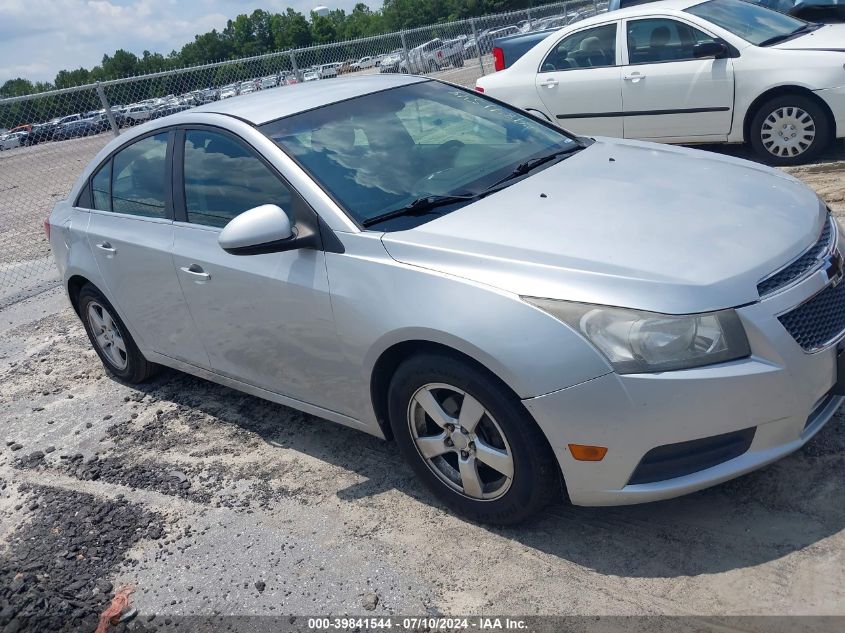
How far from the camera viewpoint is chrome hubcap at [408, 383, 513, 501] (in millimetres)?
3057

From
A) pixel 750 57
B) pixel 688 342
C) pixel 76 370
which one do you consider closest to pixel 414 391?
pixel 688 342

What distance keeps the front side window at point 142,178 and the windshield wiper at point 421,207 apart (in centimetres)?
148

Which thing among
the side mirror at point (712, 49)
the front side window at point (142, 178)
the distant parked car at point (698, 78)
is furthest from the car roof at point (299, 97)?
the side mirror at point (712, 49)

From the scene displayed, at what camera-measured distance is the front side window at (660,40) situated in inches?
313

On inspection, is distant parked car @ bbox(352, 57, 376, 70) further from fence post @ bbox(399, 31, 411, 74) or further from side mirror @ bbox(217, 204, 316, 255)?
side mirror @ bbox(217, 204, 316, 255)

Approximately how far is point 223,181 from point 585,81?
5580 mm

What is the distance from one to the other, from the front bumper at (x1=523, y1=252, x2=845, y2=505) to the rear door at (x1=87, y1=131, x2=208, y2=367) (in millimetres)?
2295

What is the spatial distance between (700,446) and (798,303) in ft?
1.94

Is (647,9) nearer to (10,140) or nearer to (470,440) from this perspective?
(470,440)

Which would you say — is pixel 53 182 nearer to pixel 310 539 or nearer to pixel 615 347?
pixel 310 539

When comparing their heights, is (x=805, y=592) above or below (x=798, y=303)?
below

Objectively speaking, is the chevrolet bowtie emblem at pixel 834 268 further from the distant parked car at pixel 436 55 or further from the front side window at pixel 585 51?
the distant parked car at pixel 436 55

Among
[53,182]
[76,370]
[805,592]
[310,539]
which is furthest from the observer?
[53,182]

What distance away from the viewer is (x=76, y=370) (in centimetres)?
602
